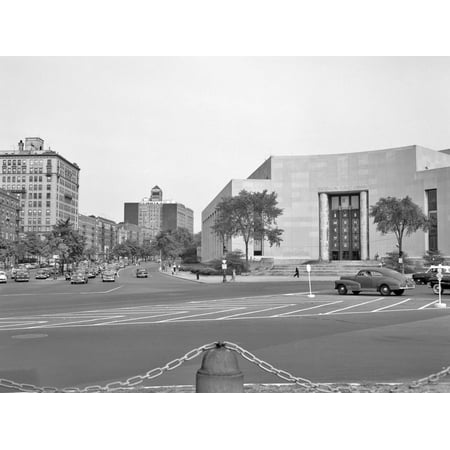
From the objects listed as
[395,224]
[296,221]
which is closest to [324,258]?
[296,221]

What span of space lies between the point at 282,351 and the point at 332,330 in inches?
140

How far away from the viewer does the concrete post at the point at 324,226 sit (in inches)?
3290

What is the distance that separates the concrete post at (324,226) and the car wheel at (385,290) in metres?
56.8

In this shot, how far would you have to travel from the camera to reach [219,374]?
16.4 ft

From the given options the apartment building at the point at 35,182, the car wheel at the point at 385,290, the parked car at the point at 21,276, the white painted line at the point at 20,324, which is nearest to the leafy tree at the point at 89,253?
the apartment building at the point at 35,182

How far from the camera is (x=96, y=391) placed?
652 centimetres

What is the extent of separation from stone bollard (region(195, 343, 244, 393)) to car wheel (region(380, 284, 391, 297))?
76.9ft

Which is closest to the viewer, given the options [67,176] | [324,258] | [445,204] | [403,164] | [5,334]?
[5,334]

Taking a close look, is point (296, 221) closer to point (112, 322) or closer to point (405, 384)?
point (112, 322)

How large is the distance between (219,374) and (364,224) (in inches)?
3106

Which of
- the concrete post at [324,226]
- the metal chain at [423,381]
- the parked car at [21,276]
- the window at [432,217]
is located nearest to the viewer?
the metal chain at [423,381]

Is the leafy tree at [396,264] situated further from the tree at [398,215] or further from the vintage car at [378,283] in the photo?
the vintage car at [378,283]

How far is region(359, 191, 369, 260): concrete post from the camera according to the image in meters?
80.0

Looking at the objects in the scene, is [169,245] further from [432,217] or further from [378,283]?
[378,283]
